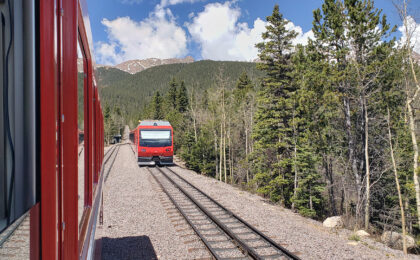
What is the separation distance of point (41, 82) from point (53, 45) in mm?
162

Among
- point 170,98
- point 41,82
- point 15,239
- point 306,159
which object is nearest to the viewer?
point 15,239

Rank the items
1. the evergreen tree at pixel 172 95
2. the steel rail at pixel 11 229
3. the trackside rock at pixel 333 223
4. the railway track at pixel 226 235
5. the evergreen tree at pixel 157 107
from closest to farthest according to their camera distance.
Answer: the steel rail at pixel 11 229 < the railway track at pixel 226 235 < the trackside rock at pixel 333 223 < the evergreen tree at pixel 172 95 < the evergreen tree at pixel 157 107

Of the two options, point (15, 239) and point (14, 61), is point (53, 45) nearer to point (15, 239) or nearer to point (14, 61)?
point (14, 61)

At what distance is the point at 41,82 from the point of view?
3.11 feet

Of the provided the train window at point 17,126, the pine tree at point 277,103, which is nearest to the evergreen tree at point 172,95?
the pine tree at point 277,103

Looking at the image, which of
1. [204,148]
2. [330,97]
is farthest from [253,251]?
[204,148]

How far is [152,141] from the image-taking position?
20734 millimetres

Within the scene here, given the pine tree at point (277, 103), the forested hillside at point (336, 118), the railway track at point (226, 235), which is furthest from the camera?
the pine tree at point (277, 103)

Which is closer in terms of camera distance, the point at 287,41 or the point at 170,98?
the point at 287,41

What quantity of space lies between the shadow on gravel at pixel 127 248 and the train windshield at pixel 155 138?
43.6 feet

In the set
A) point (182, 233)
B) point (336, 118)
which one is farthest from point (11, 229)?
point (336, 118)

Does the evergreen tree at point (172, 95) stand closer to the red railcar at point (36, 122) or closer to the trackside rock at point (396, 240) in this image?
the trackside rock at point (396, 240)

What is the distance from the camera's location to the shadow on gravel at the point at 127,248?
6.57 meters

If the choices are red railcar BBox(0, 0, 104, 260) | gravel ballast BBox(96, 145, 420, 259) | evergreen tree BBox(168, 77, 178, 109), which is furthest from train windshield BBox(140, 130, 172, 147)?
evergreen tree BBox(168, 77, 178, 109)
